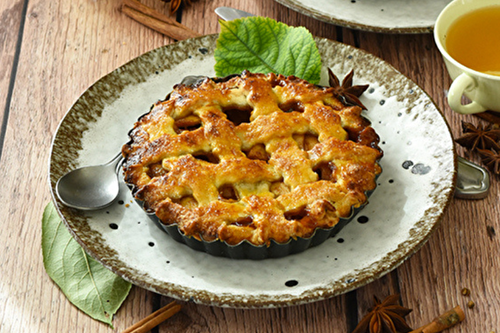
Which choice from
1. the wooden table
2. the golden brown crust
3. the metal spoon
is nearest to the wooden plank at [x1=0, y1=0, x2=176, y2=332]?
the wooden table

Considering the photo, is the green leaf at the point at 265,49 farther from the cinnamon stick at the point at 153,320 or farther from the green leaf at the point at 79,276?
the cinnamon stick at the point at 153,320

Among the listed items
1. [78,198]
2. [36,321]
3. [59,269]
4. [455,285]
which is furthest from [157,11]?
[455,285]

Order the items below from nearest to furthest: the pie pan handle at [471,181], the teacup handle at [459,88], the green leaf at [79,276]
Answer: the green leaf at [79,276] < the pie pan handle at [471,181] < the teacup handle at [459,88]

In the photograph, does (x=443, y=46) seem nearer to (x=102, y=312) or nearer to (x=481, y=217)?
(x=481, y=217)

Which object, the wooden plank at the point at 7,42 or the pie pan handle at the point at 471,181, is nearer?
the pie pan handle at the point at 471,181

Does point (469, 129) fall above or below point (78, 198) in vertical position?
below

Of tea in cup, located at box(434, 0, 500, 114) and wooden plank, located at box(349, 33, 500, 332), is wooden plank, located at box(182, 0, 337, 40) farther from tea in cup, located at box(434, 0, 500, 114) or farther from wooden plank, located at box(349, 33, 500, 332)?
wooden plank, located at box(349, 33, 500, 332)

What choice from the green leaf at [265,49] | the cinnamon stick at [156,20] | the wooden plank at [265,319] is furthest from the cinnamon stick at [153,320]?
the cinnamon stick at [156,20]
